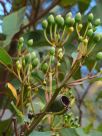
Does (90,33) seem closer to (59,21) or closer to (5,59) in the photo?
(59,21)

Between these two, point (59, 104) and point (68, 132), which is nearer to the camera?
point (59, 104)

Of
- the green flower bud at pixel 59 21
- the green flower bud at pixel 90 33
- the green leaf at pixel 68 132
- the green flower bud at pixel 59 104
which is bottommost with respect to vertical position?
the green leaf at pixel 68 132

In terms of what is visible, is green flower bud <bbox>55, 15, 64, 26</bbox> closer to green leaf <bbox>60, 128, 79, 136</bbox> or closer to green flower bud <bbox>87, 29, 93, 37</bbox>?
green flower bud <bbox>87, 29, 93, 37</bbox>

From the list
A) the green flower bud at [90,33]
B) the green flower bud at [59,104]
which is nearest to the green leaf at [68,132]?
the green flower bud at [59,104]

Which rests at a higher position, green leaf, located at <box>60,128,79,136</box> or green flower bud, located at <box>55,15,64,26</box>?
green flower bud, located at <box>55,15,64,26</box>

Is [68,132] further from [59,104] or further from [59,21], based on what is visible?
[59,21]

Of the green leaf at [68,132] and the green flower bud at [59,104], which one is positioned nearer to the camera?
the green flower bud at [59,104]

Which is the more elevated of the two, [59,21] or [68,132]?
[59,21]

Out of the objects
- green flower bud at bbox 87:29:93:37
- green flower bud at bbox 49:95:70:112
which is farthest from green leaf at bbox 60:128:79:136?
green flower bud at bbox 87:29:93:37

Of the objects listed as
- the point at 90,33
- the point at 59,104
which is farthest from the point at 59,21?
the point at 59,104

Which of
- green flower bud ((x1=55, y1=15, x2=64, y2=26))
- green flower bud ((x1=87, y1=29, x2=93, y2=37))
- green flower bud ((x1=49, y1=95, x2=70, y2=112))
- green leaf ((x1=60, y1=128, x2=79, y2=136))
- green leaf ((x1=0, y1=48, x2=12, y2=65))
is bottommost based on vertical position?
green leaf ((x1=60, y1=128, x2=79, y2=136))

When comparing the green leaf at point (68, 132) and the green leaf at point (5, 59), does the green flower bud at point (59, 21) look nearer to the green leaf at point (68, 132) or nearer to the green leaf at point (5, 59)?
the green leaf at point (5, 59)
